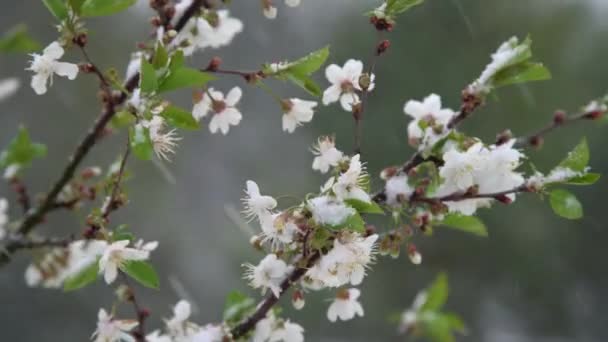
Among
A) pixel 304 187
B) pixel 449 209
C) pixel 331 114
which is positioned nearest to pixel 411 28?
pixel 331 114

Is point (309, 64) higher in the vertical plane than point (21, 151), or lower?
lower

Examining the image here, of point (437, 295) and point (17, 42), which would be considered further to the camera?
point (437, 295)

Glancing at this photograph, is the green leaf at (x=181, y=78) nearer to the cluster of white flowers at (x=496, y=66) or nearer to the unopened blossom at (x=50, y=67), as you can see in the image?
the unopened blossom at (x=50, y=67)

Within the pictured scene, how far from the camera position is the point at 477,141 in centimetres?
75

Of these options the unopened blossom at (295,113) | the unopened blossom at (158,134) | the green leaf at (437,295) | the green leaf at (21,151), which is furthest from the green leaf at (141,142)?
the green leaf at (437,295)

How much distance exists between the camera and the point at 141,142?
2.31ft

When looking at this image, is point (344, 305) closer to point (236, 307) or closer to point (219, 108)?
point (236, 307)

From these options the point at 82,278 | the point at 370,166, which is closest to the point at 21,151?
the point at 82,278

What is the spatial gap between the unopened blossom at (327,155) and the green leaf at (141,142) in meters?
0.17

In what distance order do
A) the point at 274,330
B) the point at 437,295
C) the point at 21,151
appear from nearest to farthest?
the point at 274,330 < the point at 21,151 < the point at 437,295

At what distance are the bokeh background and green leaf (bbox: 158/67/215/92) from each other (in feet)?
9.80

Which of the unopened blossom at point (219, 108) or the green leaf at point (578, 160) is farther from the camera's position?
the unopened blossom at point (219, 108)

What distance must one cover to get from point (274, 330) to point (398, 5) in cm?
39

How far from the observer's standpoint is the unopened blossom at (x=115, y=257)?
0.74m
